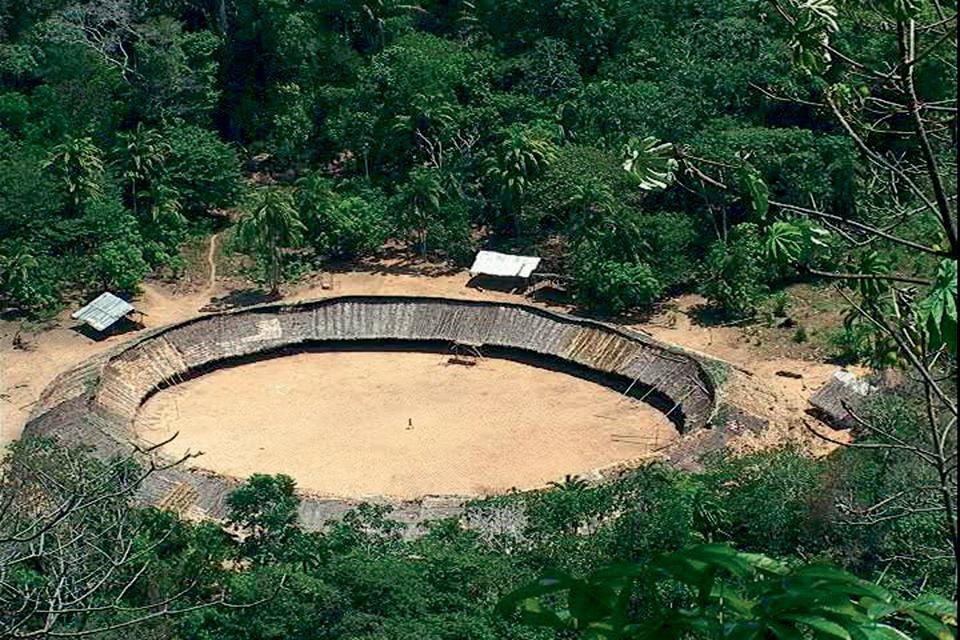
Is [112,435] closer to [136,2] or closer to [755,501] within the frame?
[755,501]

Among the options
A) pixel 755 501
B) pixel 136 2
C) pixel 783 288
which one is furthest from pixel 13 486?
pixel 136 2

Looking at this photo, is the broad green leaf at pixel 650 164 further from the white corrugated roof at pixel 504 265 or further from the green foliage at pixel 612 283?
the white corrugated roof at pixel 504 265

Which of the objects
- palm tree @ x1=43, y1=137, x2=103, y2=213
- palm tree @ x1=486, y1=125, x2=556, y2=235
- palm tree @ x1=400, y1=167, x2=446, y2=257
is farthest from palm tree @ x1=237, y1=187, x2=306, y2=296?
palm tree @ x1=486, y1=125, x2=556, y2=235

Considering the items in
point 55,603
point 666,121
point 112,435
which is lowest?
point 112,435

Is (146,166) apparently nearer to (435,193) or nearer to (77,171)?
(77,171)

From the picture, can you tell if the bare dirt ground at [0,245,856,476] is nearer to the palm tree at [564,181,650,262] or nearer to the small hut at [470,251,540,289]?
the small hut at [470,251,540,289]

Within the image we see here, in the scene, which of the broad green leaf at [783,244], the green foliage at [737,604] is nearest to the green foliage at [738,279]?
the broad green leaf at [783,244]
